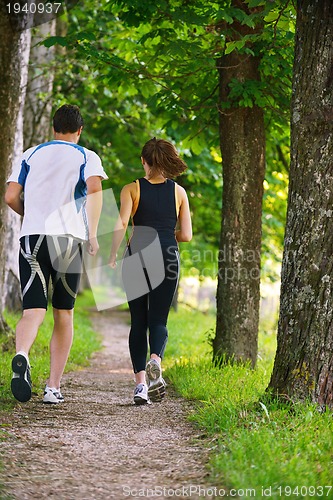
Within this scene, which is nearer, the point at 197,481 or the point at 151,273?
the point at 197,481

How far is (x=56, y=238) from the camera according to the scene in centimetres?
569

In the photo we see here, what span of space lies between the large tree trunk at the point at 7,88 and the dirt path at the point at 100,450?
3.08 meters

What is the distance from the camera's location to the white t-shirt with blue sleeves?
5.66 m

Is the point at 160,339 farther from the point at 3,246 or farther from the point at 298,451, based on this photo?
the point at 3,246

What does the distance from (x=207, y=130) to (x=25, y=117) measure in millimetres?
6397

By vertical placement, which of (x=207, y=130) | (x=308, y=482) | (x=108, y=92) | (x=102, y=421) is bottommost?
(x=102, y=421)

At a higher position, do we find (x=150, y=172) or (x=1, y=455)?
(x=150, y=172)

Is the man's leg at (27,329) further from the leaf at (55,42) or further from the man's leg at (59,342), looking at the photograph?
the leaf at (55,42)

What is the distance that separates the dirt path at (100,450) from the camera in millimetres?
3834

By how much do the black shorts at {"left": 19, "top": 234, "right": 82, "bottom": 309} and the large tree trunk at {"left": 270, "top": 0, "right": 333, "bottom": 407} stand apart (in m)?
1.70

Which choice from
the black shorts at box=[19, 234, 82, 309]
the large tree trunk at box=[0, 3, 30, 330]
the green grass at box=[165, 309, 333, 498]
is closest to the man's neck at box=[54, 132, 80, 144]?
the black shorts at box=[19, 234, 82, 309]

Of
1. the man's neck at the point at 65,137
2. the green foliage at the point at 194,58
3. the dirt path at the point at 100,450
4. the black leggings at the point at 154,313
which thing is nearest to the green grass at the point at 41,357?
the dirt path at the point at 100,450

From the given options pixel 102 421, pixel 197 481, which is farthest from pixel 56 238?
pixel 197 481

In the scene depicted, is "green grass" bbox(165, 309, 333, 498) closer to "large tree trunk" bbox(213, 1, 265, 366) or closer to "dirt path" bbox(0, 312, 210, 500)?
"dirt path" bbox(0, 312, 210, 500)
